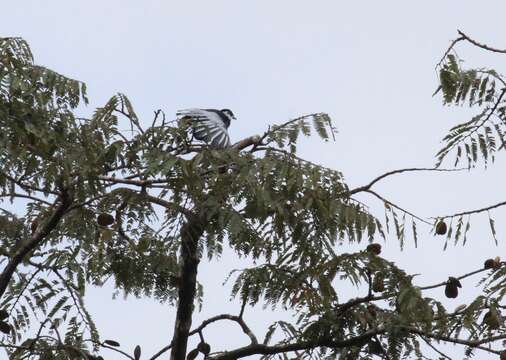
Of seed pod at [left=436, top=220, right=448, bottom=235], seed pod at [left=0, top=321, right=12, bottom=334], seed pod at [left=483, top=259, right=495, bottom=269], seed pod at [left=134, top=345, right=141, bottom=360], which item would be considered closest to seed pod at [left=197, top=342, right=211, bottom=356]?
seed pod at [left=134, top=345, right=141, bottom=360]

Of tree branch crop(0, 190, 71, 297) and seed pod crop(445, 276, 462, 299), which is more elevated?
tree branch crop(0, 190, 71, 297)

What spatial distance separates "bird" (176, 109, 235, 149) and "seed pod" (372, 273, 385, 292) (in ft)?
3.84

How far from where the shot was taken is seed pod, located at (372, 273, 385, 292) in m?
5.50

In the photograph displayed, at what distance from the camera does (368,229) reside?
5.74m

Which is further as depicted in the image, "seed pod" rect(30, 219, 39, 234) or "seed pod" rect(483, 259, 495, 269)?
"seed pod" rect(30, 219, 39, 234)

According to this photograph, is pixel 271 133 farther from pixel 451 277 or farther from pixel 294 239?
pixel 451 277

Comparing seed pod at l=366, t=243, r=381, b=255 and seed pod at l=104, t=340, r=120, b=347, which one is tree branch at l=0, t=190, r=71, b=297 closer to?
seed pod at l=104, t=340, r=120, b=347

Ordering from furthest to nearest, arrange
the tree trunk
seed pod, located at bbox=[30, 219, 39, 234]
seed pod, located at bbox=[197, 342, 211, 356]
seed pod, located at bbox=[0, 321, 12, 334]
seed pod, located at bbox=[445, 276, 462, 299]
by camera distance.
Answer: seed pod, located at bbox=[30, 219, 39, 234] < seed pod, located at bbox=[197, 342, 211, 356] < seed pod, located at bbox=[0, 321, 12, 334] < the tree trunk < seed pod, located at bbox=[445, 276, 462, 299]

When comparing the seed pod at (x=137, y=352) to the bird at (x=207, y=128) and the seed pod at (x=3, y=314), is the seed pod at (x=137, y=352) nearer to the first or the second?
the seed pod at (x=3, y=314)

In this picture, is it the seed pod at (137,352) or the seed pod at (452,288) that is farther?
the seed pod at (137,352)

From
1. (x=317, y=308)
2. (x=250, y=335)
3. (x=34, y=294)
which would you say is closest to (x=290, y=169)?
(x=317, y=308)

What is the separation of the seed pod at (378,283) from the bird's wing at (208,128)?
4.02 ft

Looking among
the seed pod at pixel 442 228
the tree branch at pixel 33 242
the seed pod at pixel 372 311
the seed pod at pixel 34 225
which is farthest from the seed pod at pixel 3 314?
the seed pod at pixel 442 228

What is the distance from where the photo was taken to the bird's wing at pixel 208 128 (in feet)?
19.5
